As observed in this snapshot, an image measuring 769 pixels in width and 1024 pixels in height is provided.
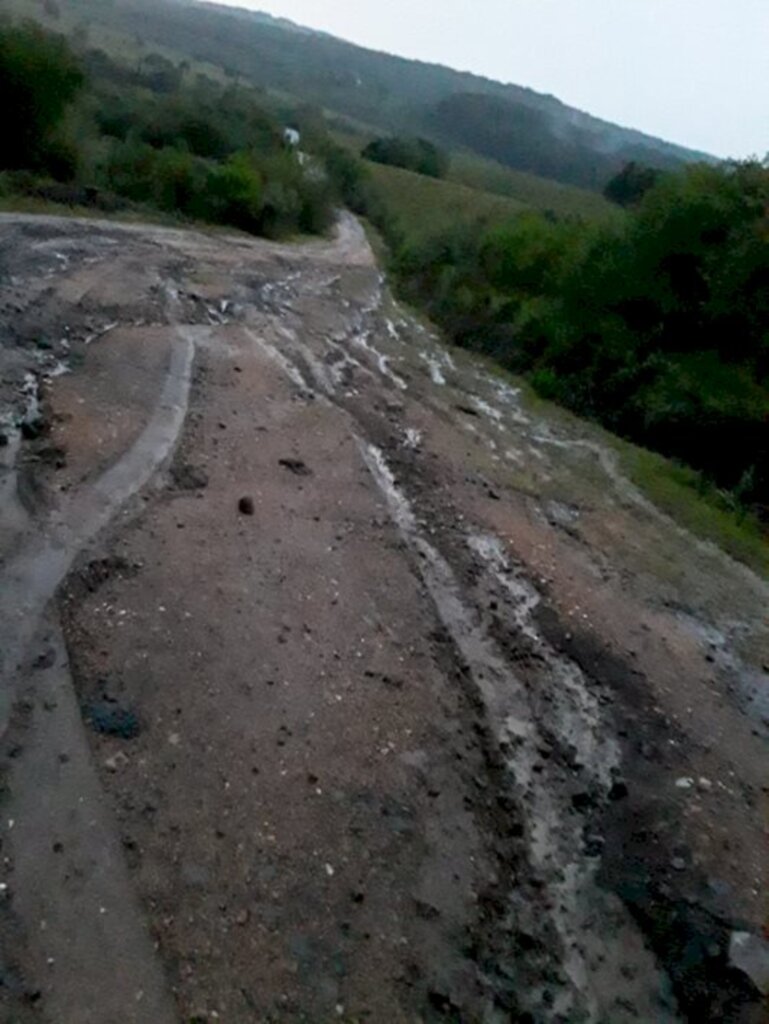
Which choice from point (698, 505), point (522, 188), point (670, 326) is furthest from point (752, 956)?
point (522, 188)

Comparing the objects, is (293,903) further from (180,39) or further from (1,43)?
(180,39)

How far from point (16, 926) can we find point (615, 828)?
15.4 ft

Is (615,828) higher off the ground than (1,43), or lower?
lower

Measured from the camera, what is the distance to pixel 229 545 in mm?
10828

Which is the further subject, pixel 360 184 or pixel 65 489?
pixel 360 184

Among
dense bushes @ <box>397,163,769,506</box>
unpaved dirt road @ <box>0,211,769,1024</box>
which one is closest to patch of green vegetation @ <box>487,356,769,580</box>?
unpaved dirt road @ <box>0,211,769,1024</box>

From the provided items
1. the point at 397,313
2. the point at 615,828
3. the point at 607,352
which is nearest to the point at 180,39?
the point at 397,313

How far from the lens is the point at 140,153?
35281mm

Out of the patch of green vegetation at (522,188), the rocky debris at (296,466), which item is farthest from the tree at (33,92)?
the patch of green vegetation at (522,188)

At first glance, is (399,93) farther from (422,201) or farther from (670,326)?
(670,326)

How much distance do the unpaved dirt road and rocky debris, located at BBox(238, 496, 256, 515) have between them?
0.03 m

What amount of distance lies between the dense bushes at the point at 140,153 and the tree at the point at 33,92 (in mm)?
32

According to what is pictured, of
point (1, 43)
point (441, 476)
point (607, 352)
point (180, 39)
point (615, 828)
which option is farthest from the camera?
point (180, 39)

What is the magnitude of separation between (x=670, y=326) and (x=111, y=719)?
17066 millimetres
